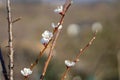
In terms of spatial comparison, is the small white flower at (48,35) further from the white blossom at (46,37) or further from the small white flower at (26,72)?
the small white flower at (26,72)

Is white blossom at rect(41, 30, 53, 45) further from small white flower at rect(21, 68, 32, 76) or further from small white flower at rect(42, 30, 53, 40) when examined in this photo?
small white flower at rect(21, 68, 32, 76)

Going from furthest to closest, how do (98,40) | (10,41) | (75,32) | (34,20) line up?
(34,20) < (75,32) < (98,40) < (10,41)

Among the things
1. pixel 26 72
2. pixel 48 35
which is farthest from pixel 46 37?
pixel 26 72

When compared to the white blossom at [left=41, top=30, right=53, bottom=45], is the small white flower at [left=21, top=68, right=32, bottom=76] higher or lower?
lower

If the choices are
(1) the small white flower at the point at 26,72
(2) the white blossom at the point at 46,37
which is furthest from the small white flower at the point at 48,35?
(1) the small white flower at the point at 26,72

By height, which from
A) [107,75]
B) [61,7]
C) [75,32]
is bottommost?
[75,32]

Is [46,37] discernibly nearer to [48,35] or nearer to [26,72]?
[48,35]

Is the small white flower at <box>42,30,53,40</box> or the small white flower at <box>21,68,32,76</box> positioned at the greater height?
the small white flower at <box>42,30,53,40</box>

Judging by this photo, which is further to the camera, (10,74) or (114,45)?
(114,45)

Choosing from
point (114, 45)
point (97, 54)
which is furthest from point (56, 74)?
point (97, 54)

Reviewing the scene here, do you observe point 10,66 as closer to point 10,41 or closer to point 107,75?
point 10,41

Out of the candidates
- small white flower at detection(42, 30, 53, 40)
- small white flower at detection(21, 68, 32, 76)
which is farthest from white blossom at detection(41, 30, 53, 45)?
small white flower at detection(21, 68, 32, 76)
